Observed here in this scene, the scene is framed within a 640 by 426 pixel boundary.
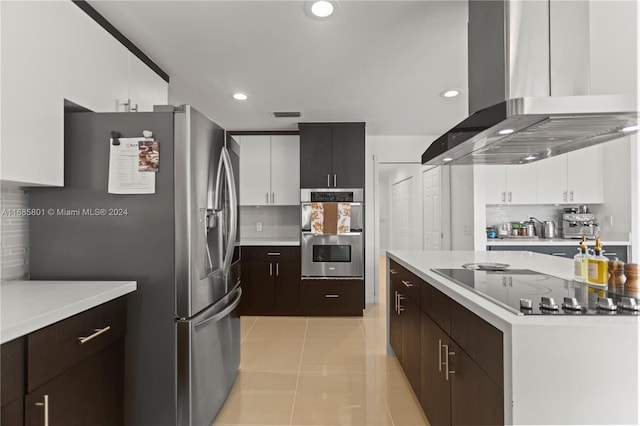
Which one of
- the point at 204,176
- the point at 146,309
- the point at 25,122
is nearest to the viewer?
the point at 25,122

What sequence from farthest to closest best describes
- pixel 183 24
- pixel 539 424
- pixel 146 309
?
pixel 183 24 → pixel 146 309 → pixel 539 424

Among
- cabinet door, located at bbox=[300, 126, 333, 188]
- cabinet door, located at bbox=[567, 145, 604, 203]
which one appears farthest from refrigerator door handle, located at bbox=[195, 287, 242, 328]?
cabinet door, located at bbox=[567, 145, 604, 203]

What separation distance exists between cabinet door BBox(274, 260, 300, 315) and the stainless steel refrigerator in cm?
260

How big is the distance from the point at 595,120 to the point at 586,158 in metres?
3.83

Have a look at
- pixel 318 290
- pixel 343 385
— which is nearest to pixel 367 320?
pixel 318 290

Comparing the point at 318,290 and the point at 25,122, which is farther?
the point at 318,290

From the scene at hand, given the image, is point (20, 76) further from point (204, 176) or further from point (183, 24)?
point (183, 24)

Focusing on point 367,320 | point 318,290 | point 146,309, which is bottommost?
point 367,320

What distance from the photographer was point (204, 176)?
1.95 meters

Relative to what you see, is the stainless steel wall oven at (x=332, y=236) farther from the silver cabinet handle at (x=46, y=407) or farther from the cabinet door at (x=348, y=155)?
the silver cabinet handle at (x=46, y=407)

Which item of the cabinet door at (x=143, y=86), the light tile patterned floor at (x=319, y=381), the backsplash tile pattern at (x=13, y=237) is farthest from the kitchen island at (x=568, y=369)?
the cabinet door at (x=143, y=86)

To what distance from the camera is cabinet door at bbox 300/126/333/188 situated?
446cm

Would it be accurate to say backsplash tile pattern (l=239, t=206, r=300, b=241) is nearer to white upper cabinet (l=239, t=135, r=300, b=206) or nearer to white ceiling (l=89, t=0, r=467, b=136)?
white upper cabinet (l=239, t=135, r=300, b=206)

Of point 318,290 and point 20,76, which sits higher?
point 20,76
